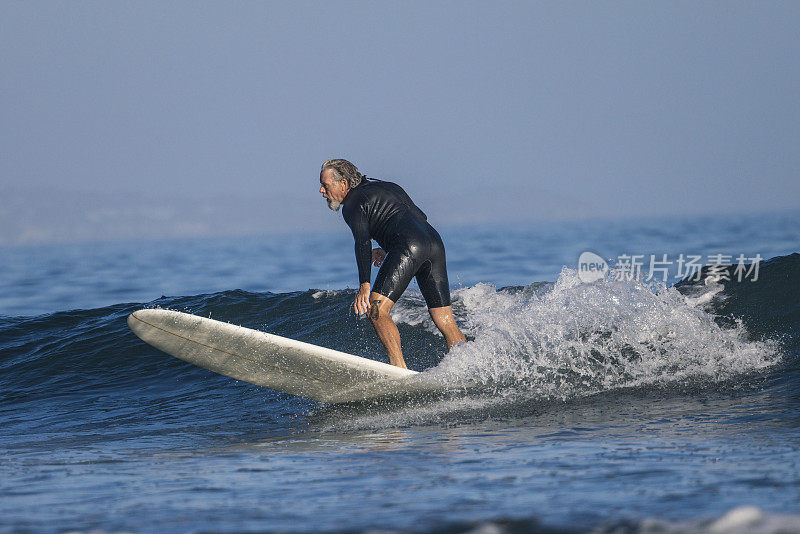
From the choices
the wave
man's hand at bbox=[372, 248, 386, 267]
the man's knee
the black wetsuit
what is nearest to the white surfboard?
the man's knee

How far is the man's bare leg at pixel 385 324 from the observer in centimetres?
670

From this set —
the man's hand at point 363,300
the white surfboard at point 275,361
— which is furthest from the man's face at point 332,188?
the white surfboard at point 275,361

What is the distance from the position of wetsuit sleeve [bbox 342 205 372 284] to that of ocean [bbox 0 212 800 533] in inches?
39.3

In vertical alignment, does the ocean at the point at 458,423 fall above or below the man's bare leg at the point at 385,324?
below

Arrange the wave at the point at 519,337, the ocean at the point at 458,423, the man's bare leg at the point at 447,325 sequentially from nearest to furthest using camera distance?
the ocean at the point at 458,423 < the wave at the point at 519,337 < the man's bare leg at the point at 447,325

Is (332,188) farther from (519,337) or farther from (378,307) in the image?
(519,337)

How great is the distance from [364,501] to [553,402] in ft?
9.71

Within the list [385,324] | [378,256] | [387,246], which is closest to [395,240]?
[387,246]

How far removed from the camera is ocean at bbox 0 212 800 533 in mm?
3578

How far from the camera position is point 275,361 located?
7012mm

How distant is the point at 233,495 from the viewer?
401 centimetres

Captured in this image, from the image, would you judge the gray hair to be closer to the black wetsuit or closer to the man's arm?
the black wetsuit

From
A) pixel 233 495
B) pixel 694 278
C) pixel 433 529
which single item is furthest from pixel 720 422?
pixel 694 278

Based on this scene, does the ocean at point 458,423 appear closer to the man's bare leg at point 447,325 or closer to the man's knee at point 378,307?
the man's bare leg at point 447,325
